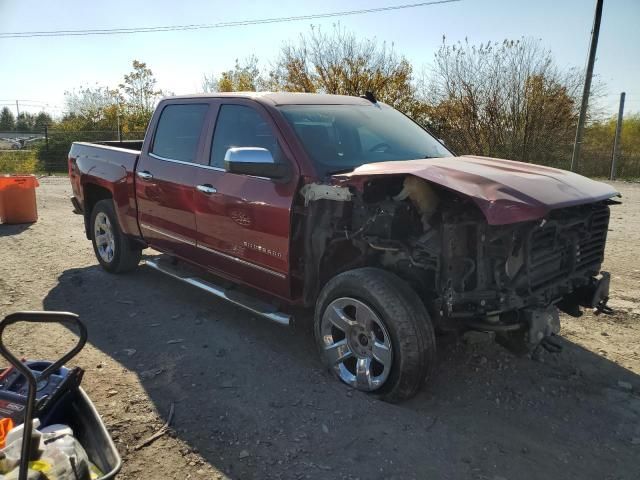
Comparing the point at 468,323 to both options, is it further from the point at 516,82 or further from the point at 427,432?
the point at 516,82

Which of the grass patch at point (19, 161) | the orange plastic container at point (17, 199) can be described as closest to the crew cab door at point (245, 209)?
the orange plastic container at point (17, 199)

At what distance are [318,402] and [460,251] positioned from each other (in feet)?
4.15

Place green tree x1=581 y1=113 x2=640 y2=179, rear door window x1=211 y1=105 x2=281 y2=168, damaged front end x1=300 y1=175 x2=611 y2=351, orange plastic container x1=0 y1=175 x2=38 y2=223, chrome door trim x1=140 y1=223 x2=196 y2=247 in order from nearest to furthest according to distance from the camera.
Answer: damaged front end x1=300 y1=175 x2=611 y2=351 < rear door window x1=211 y1=105 x2=281 y2=168 < chrome door trim x1=140 y1=223 x2=196 y2=247 < orange plastic container x1=0 y1=175 x2=38 y2=223 < green tree x1=581 y1=113 x2=640 y2=179

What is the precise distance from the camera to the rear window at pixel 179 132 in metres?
4.54

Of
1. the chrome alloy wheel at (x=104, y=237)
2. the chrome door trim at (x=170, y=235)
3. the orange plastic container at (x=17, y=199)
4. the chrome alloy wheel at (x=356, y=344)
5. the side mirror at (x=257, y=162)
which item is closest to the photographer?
the chrome alloy wheel at (x=356, y=344)

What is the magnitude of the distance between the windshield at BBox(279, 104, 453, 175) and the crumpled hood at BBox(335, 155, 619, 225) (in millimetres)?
387

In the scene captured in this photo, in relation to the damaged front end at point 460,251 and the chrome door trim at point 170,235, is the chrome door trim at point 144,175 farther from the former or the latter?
the damaged front end at point 460,251

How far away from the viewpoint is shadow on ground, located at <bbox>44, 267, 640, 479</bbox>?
2705 millimetres

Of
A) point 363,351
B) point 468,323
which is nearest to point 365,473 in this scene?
point 363,351

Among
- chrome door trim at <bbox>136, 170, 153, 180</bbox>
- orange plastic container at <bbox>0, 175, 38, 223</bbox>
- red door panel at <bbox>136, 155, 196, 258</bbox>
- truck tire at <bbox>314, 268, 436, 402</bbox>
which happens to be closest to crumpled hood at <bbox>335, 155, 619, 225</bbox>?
truck tire at <bbox>314, 268, 436, 402</bbox>

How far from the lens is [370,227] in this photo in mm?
3391

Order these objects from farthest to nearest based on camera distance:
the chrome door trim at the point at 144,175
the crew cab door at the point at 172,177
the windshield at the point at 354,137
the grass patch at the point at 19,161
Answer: the grass patch at the point at 19,161
the chrome door trim at the point at 144,175
the crew cab door at the point at 172,177
the windshield at the point at 354,137

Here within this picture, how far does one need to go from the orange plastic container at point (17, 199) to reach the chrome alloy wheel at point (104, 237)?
370 cm

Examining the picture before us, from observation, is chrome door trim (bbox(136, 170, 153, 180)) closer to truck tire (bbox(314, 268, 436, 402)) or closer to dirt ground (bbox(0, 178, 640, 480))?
dirt ground (bbox(0, 178, 640, 480))
